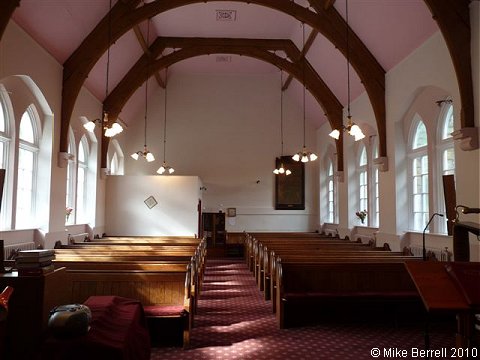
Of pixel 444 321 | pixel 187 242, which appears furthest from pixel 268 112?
pixel 444 321

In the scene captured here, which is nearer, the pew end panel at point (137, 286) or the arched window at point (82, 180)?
the pew end panel at point (137, 286)

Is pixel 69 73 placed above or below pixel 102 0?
below

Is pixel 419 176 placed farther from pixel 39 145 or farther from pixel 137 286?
pixel 39 145

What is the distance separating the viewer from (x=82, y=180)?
34.4 feet

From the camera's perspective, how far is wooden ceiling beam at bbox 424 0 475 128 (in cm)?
572

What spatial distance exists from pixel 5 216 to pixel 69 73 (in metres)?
3.05

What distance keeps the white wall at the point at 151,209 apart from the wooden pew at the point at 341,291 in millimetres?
6312

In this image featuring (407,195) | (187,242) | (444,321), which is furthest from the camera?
(187,242)

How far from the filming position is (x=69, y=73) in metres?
8.19

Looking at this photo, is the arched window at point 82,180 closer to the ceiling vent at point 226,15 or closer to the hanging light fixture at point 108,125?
the hanging light fixture at point 108,125

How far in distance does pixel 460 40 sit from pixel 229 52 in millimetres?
6441

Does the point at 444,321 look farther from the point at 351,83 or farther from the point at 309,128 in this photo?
the point at 309,128

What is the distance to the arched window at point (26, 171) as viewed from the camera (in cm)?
729

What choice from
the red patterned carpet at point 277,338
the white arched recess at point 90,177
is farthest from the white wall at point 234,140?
the red patterned carpet at point 277,338
